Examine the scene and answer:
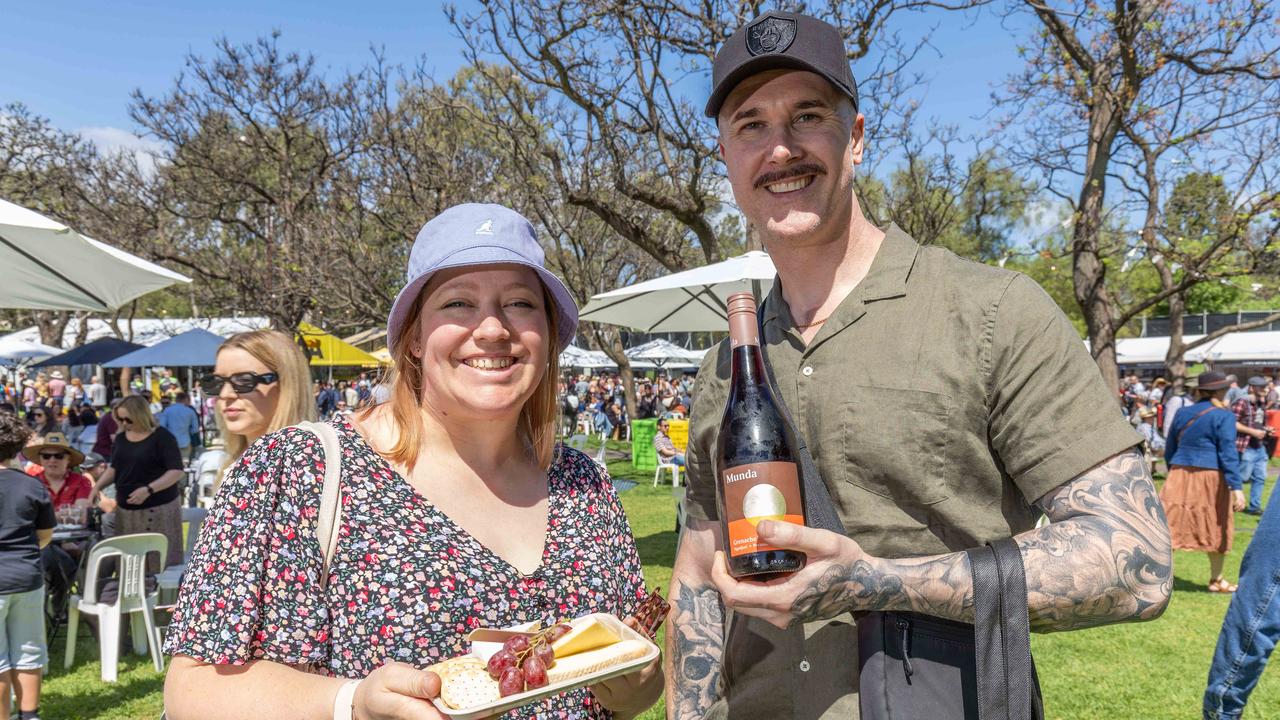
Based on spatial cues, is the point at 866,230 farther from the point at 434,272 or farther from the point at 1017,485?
the point at 434,272

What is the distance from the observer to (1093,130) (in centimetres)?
1197

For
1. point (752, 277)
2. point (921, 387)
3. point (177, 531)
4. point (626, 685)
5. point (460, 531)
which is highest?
point (752, 277)

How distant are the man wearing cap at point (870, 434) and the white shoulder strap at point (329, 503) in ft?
2.87

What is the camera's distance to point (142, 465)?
8.27 m

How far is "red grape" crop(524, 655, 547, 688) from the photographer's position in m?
1.58

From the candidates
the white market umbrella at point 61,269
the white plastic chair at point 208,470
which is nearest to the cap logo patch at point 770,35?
the white market umbrella at point 61,269

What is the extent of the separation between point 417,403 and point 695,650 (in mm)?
1009

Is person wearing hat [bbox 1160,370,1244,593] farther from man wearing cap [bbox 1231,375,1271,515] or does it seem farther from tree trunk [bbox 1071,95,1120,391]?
man wearing cap [bbox 1231,375,1271,515]

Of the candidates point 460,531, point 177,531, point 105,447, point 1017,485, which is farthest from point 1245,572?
point 105,447

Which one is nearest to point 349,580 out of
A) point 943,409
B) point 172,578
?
point 943,409

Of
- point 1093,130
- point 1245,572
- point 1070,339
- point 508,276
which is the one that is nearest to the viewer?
point 1070,339

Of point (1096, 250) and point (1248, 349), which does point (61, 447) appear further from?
point (1248, 349)

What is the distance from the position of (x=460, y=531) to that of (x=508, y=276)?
679 millimetres

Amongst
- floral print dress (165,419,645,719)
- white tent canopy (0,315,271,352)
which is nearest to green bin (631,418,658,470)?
white tent canopy (0,315,271,352)
